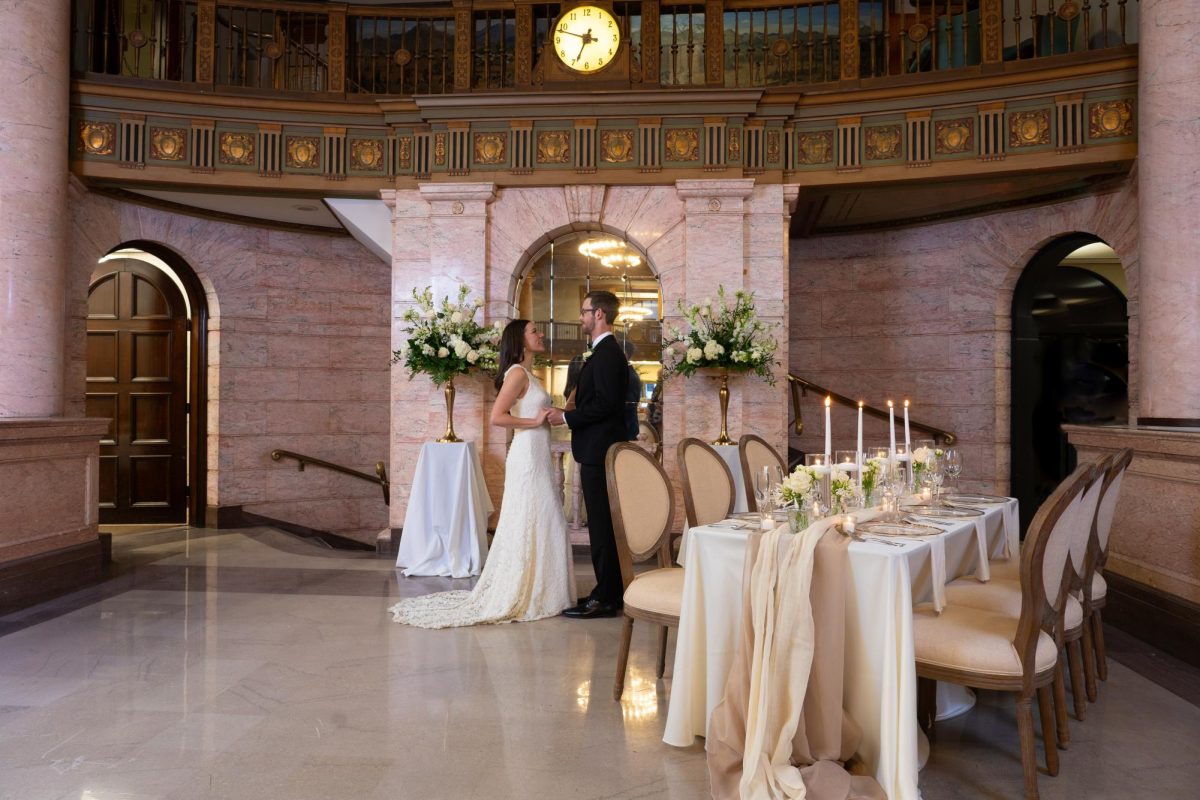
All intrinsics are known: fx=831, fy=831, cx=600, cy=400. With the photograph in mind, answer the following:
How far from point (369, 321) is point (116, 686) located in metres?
6.11

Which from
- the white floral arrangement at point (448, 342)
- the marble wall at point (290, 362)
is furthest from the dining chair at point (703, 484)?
the marble wall at point (290, 362)

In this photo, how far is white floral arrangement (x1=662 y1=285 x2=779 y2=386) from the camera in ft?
20.6

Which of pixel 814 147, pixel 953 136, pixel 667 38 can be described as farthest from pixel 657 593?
pixel 667 38

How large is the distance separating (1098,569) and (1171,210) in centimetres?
277

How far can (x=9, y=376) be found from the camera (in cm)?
577

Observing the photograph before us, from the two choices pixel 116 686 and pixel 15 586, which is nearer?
pixel 116 686

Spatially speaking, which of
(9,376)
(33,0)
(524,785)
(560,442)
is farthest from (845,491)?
(33,0)

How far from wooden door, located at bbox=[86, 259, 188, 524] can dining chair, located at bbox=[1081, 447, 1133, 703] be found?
799 centimetres

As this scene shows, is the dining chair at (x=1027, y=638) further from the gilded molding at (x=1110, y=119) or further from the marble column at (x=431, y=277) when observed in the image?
the marble column at (x=431, y=277)

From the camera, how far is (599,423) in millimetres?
4566

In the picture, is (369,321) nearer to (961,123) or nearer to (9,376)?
(9,376)

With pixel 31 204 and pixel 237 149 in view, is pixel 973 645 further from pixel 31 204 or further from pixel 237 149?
pixel 237 149

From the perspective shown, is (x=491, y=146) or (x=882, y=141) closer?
(x=882, y=141)

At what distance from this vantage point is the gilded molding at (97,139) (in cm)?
661
